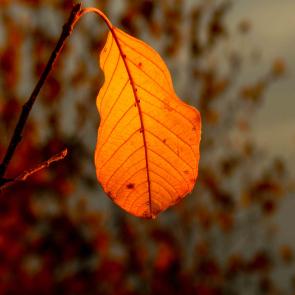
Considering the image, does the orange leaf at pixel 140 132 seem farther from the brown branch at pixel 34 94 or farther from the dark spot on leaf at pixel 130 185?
the brown branch at pixel 34 94

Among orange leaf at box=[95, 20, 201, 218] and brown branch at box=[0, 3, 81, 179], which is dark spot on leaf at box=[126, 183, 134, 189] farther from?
brown branch at box=[0, 3, 81, 179]

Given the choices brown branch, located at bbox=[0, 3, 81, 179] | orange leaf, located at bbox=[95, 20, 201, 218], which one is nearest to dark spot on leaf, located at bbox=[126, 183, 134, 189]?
orange leaf, located at bbox=[95, 20, 201, 218]

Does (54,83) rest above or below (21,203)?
→ above

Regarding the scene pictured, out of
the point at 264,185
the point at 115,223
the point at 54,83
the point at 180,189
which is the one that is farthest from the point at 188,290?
the point at 180,189

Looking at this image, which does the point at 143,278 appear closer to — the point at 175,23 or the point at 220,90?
the point at 220,90

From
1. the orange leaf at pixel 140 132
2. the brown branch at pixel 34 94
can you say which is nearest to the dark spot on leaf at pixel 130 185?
the orange leaf at pixel 140 132
